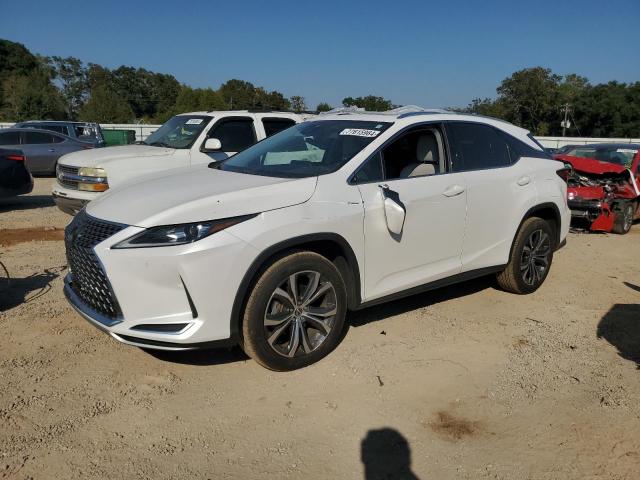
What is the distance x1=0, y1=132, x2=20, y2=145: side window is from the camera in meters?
15.1

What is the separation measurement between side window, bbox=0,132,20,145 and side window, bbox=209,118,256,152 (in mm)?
10020

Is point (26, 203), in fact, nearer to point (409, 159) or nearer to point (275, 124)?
point (275, 124)

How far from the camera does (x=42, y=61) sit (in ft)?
282

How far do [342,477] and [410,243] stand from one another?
1.94 meters

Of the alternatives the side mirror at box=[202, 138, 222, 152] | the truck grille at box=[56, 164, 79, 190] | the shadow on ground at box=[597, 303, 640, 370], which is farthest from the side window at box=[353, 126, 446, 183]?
the truck grille at box=[56, 164, 79, 190]

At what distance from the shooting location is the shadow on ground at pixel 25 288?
5.05 m

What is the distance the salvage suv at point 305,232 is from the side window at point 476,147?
0.01 m

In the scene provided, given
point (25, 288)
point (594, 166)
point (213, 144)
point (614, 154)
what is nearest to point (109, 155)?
point (213, 144)

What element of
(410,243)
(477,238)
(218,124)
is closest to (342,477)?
(410,243)

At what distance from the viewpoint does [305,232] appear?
11.8 feet

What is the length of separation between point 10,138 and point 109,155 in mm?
9716

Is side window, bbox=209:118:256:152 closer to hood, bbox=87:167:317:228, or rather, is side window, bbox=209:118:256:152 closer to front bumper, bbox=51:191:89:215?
front bumper, bbox=51:191:89:215

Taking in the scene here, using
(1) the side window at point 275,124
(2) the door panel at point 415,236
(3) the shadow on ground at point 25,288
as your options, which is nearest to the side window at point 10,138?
(1) the side window at point 275,124

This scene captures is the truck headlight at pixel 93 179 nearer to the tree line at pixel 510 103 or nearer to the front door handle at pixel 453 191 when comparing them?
the front door handle at pixel 453 191
